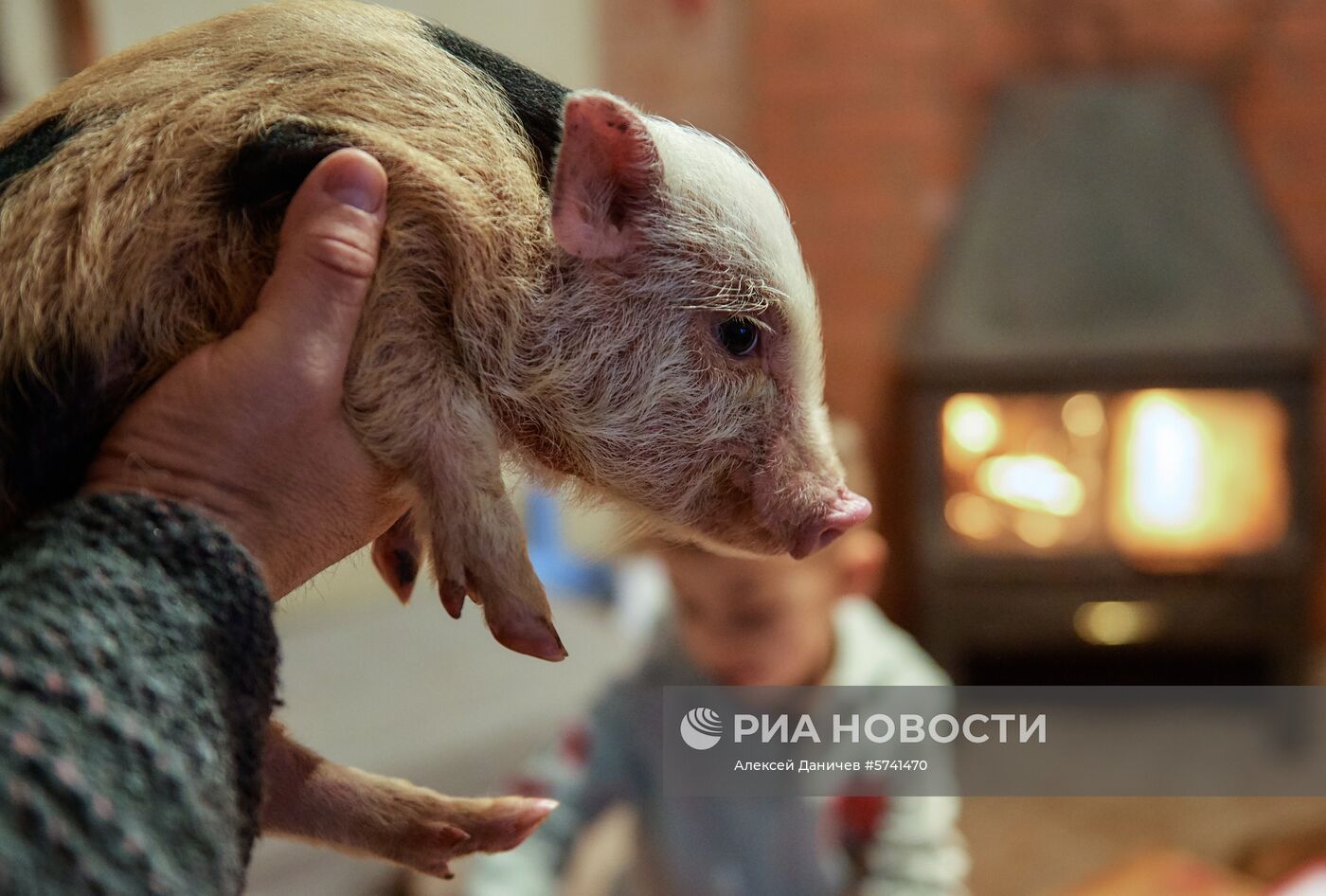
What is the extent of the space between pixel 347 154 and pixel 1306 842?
2.35m

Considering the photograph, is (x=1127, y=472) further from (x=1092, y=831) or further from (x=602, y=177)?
(x=602, y=177)

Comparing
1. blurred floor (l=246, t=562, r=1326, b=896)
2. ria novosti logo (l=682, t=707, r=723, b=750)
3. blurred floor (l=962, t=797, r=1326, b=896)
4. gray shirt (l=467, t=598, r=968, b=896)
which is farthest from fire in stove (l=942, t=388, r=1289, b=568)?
ria novosti logo (l=682, t=707, r=723, b=750)

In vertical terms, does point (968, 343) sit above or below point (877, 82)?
below

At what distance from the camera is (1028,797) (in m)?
2.23

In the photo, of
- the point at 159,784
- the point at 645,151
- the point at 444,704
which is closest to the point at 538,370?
the point at 645,151

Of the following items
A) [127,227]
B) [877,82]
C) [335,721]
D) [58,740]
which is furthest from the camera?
[877,82]

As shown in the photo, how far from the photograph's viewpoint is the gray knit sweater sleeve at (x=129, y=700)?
0.46 metres

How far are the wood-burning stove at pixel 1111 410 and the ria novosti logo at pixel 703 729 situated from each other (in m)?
1.88

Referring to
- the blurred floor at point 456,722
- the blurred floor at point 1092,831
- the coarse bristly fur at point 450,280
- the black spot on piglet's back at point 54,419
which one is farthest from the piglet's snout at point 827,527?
the blurred floor at point 1092,831

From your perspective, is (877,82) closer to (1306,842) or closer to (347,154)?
(1306,842)

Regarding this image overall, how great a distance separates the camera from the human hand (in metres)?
0.60

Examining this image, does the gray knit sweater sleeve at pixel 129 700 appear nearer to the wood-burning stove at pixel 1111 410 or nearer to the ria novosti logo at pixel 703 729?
the ria novosti logo at pixel 703 729

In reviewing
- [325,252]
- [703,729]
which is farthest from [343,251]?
[703,729]

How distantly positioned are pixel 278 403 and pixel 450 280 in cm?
12
